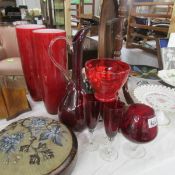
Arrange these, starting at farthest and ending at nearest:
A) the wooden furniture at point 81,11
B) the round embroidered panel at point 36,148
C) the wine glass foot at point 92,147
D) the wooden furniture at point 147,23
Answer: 1. the wooden furniture at point 81,11
2. the wooden furniture at point 147,23
3. the wine glass foot at point 92,147
4. the round embroidered panel at point 36,148

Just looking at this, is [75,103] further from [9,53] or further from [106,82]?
[9,53]

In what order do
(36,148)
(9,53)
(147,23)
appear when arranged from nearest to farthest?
(36,148)
(147,23)
(9,53)

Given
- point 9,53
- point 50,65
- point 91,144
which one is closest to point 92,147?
point 91,144

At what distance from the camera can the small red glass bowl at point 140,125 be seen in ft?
1.29

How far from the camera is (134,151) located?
45cm

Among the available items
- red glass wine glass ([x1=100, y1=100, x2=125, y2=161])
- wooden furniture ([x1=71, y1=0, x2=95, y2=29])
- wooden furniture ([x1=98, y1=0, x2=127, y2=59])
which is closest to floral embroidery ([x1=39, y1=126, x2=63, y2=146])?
red glass wine glass ([x1=100, y1=100, x2=125, y2=161])

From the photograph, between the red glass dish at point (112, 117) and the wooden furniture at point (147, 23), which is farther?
the wooden furniture at point (147, 23)

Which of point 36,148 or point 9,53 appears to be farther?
point 9,53

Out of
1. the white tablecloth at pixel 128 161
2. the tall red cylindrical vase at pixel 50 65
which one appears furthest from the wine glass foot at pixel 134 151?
the tall red cylindrical vase at pixel 50 65

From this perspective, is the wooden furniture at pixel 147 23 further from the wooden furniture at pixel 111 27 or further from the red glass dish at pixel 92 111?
the red glass dish at pixel 92 111

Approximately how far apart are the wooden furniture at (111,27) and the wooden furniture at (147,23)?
69 cm

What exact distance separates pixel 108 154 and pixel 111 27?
358mm

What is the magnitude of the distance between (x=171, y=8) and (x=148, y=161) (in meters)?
1.02

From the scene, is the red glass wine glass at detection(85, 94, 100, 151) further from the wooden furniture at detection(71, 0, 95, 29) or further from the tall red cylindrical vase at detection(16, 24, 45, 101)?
the wooden furniture at detection(71, 0, 95, 29)
